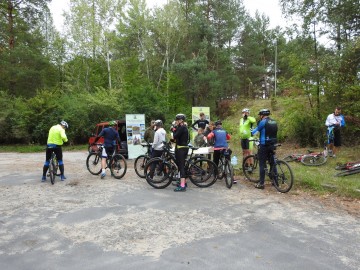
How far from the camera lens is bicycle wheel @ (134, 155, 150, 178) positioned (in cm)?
930

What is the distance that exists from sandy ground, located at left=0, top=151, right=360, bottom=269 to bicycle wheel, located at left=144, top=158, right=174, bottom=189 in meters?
0.24

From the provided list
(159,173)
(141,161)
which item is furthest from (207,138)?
(141,161)

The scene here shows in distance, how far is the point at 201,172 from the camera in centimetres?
768

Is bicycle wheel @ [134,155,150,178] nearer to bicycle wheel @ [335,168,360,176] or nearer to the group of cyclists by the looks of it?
the group of cyclists

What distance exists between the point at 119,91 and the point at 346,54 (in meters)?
16.4

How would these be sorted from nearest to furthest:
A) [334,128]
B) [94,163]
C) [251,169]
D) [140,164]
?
[251,169] → [140,164] → [94,163] → [334,128]

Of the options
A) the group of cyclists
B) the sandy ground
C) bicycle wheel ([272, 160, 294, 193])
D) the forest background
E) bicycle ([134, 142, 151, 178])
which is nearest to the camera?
the sandy ground

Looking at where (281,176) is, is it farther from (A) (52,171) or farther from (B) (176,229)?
(A) (52,171)

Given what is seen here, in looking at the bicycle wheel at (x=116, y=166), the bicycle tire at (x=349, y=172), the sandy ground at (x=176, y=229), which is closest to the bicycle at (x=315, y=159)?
the bicycle tire at (x=349, y=172)

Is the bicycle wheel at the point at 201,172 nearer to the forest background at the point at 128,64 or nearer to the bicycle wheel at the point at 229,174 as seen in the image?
the bicycle wheel at the point at 229,174

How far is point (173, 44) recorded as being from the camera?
28109mm

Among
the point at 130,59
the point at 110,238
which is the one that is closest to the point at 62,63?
the point at 130,59

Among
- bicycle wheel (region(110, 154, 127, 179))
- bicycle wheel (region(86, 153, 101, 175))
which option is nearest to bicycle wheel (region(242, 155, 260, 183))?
bicycle wheel (region(110, 154, 127, 179))

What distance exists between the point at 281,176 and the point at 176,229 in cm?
357
